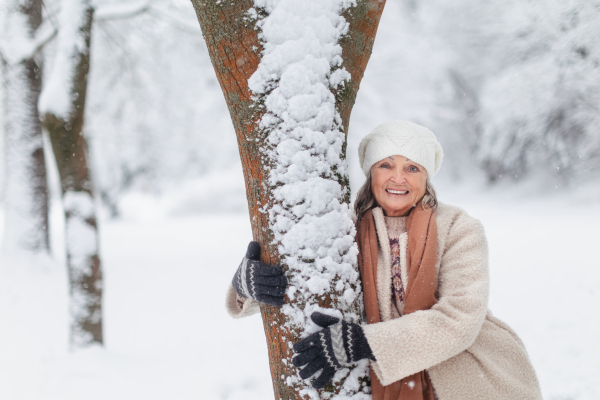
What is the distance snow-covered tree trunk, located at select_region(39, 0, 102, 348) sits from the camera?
3402 millimetres

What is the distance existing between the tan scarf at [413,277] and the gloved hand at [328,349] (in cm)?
20

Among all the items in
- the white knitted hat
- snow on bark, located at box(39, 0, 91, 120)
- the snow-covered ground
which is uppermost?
snow on bark, located at box(39, 0, 91, 120)

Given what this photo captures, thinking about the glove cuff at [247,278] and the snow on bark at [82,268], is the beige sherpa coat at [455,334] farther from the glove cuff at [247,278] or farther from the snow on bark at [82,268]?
the snow on bark at [82,268]

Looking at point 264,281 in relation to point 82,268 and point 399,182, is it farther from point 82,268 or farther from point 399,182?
point 82,268

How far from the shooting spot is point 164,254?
9633 millimetres

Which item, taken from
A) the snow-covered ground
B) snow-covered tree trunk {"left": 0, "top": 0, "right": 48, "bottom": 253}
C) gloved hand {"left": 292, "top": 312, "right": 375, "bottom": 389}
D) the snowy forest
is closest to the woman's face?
the snowy forest

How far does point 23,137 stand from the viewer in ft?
19.0

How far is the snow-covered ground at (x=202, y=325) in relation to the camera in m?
3.22

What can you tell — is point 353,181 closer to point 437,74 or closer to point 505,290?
point 437,74

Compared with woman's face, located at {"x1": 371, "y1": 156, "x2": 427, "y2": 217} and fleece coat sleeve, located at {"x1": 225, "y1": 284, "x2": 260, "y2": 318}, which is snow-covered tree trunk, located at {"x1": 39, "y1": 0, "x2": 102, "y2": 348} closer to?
fleece coat sleeve, located at {"x1": 225, "y1": 284, "x2": 260, "y2": 318}

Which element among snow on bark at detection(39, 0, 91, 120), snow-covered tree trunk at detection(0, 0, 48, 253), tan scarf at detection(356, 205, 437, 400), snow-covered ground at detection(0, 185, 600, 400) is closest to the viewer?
tan scarf at detection(356, 205, 437, 400)

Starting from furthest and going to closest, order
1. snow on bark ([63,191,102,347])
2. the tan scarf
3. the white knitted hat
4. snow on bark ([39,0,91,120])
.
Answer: snow on bark ([63,191,102,347]), snow on bark ([39,0,91,120]), the white knitted hat, the tan scarf

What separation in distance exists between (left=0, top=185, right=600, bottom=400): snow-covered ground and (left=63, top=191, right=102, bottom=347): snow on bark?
21 centimetres

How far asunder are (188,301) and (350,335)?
5.05 m
